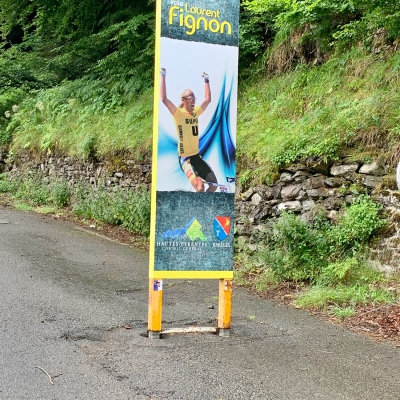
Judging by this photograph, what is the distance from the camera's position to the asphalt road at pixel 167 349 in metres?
Result: 4.15

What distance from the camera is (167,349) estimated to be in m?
5.05

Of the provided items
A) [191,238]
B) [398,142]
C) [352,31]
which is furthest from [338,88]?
[191,238]

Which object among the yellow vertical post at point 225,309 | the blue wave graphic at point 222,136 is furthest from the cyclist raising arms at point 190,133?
the yellow vertical post at point 225,309

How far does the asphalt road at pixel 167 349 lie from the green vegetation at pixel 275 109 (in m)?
1.01

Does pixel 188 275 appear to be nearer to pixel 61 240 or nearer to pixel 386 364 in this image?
pixel 386 364

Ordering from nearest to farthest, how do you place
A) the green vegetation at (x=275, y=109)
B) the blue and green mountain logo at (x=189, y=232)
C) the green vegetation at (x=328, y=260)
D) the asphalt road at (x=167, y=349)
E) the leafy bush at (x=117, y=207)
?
the asphalt road at (x=167, y=349)
the blue and green mountain logo at (x=189, y=232)
the green vegetation at (x=328, y=260)
the green vegetation at (x=275, y=109)
the leafy bush at (x=117, y=207)

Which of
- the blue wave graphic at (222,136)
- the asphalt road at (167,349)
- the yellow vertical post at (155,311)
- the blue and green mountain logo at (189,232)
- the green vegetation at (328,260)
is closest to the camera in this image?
the asphalt road at (167,349)

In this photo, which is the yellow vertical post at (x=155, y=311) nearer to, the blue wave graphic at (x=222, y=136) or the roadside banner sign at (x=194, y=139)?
the roadside banner sign at (x=194, y=139)

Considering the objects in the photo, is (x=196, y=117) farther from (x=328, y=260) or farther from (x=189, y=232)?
(x=328, y=260)

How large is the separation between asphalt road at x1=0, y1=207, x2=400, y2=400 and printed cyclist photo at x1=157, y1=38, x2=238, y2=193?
162 cm

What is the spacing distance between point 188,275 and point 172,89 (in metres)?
1.94

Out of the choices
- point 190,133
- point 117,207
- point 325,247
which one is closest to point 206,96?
point 190,133

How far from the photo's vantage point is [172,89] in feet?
Answer: 17.6

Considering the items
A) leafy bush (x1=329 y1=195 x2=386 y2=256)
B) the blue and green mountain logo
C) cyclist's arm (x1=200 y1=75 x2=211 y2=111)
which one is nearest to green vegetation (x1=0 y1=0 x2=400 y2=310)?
leafy bush (x1=329 y1=195 x2=386 y2=256)
